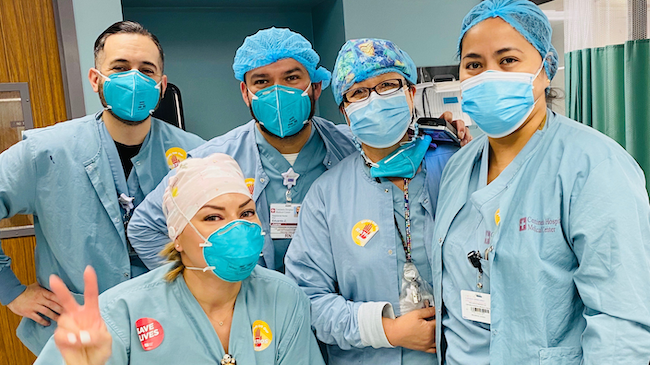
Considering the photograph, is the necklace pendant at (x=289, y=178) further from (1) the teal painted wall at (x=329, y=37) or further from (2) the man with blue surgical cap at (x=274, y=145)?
(1) the teal painted wall at (x=329, y=37)

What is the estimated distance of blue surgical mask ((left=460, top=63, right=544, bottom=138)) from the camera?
1260 mm

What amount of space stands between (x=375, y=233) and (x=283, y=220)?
0.47 meters

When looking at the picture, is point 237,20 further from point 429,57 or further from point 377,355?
point 377,355

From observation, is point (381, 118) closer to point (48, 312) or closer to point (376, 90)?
point (376, 90)

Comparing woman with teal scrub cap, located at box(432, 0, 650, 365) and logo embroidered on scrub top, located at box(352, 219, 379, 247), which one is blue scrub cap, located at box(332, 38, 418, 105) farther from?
logo embroidered on scrub top, located at box(352, 219, 379, 247)

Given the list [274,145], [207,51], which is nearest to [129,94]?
[274,145]

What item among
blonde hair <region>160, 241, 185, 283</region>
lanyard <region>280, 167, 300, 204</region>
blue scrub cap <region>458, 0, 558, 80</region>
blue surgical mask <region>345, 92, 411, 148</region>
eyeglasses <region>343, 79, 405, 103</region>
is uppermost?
blue scrub cap <region>458, 0, 558, 80</region>

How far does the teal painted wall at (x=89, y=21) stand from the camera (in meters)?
2.84

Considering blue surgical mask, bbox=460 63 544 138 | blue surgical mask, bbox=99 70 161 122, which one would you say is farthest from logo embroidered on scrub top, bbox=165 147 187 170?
blue surgical mask, bbox=460 63 544 138

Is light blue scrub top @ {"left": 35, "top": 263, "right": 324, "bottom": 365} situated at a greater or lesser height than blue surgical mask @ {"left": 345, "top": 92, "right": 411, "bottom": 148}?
lesser

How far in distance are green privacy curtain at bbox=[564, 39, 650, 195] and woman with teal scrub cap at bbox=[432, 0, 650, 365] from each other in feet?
6.73

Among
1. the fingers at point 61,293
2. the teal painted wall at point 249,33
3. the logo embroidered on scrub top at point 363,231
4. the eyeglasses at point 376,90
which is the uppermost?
the teal painted wall at point 249,33

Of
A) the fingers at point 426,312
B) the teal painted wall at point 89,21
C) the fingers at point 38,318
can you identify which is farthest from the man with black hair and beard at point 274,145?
the teal painted wall at point 89,21

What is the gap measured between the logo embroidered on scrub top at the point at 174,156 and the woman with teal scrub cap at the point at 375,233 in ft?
2.48
